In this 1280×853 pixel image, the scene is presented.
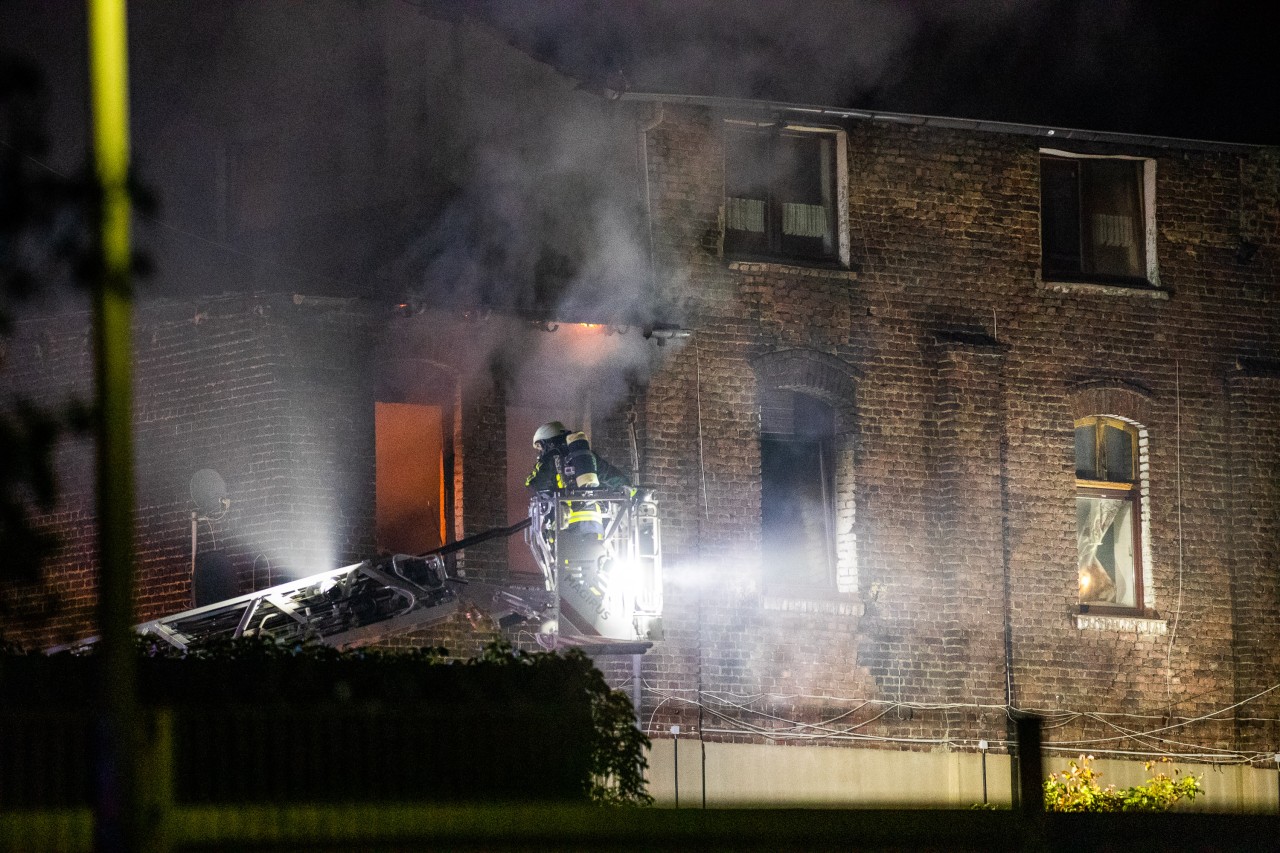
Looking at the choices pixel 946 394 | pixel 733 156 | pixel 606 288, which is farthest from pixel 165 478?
pixel 946 394

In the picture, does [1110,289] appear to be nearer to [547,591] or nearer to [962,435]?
[962,435]

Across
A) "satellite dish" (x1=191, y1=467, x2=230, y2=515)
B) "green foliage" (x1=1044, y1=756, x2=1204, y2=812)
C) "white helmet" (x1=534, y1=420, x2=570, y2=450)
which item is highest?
"white helmet" (x1=534, y1=420, x2=570, y2=450)

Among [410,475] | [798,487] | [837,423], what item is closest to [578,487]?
[410,475]

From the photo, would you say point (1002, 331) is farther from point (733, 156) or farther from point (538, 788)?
point (538, 788)

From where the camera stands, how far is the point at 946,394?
17.4 m

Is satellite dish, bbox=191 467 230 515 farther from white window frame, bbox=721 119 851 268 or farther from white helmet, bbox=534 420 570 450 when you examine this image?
white window frame, bbox=721 119 851 268

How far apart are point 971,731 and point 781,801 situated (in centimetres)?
197

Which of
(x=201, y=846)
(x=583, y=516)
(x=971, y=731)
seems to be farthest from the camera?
(x=971, y=731)

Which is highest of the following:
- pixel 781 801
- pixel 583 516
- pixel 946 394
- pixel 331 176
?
pixel 331 176

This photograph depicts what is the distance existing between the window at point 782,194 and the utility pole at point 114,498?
10268 millimetres

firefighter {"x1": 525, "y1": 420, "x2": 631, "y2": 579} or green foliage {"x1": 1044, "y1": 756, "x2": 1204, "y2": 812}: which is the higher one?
firefighter {"x1": 525, "y1": 420, "x2": 631, "y2": 579}

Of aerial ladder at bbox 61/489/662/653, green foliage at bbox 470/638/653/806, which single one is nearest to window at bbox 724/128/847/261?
aerial ladder at bbox 61/489/662/653

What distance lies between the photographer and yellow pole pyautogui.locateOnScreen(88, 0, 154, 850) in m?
7.16

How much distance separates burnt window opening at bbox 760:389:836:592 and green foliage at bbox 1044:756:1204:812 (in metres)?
2.60
